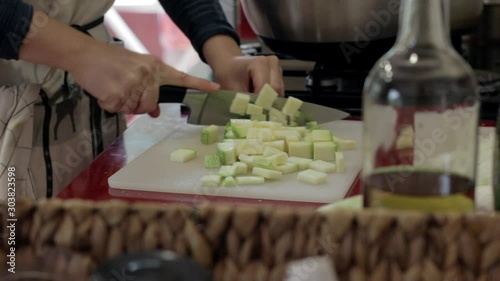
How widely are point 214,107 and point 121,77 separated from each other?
0.20m

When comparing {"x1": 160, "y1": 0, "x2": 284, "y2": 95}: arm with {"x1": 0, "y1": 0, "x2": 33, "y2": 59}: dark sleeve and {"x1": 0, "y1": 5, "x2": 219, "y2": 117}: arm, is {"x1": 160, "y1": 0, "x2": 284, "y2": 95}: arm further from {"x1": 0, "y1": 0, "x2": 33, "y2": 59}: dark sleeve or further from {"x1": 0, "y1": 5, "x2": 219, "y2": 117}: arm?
{"x1": 0, "y1": 0, "x2": 33, "y2": 59}: dark sleeve

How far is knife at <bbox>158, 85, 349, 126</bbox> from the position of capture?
1.35m

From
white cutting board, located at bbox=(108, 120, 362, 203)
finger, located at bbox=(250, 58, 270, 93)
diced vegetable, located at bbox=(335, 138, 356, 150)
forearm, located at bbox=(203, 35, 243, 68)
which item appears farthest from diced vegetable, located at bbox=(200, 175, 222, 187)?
forearm, located at bbox=(203, 35, 243, 68)

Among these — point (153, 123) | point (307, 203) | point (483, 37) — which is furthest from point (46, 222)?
point (483, 37)

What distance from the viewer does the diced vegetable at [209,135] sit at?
1280mm

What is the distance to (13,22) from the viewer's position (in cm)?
113

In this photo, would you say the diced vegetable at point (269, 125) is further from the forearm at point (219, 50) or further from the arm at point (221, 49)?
the forearm at point (219, 50)

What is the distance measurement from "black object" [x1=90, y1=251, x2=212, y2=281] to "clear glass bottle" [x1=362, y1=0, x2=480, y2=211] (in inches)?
7.5

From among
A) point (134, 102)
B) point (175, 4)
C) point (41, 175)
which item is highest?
point (175, 4)

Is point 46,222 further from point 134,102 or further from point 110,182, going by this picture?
point 134,102

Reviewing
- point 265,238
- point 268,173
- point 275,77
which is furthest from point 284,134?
point 265,238

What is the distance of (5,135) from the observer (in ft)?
4.17

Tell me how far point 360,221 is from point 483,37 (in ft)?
4.37

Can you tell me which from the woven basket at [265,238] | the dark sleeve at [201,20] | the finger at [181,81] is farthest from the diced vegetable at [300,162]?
the woven basket at [265,238]
